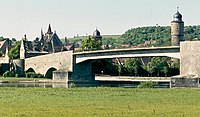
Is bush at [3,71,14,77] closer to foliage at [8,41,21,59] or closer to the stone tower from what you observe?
foliage at [8,41,21,59]

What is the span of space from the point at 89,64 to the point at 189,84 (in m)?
35.5

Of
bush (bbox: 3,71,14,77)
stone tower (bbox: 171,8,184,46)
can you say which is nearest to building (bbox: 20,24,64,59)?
bush (bbox: 3,71,14,77)

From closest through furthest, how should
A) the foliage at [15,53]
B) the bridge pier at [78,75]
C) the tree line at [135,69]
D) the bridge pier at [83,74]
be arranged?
1. the bridge pier at [78,75]
2. the bridge pier at [83,74]
3. the tree line at [135,69]
4. the foliage at [15,53]

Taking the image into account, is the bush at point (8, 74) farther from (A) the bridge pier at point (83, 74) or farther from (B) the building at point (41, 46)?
(A) the bridge pier at point (83, 74)

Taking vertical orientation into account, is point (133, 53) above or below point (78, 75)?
above

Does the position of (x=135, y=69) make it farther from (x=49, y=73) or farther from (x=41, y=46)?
(x=41, y=46)

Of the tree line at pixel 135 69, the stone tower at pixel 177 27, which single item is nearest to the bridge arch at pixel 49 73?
the tree line at pixel 135 69

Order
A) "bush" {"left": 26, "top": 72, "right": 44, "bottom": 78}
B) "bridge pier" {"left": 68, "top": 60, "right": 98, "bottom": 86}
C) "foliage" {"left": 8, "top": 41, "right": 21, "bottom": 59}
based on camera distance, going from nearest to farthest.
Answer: "bridge pier" {"left": 68, "top": 60, "right": 98, "bottom": 86} → "bush" {"left": 26, "top": 72, "right": 44, "bottom": 78} → "foliage" {"left": 8, "top": 41, "right": 21, "bottom": 59}

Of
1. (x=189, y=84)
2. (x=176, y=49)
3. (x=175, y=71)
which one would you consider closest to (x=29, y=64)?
(x=175, y=71)

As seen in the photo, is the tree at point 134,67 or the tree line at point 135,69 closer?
the tree line at point 135,69

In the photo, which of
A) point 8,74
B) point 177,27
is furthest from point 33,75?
Result: point 177,27

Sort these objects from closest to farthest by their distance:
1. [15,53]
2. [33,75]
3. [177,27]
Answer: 1. [33,75]
2. [177,27]
3. [15,53]

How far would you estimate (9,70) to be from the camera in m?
118

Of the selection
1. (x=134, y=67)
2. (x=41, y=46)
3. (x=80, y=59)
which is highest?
(x=41, y=46)
